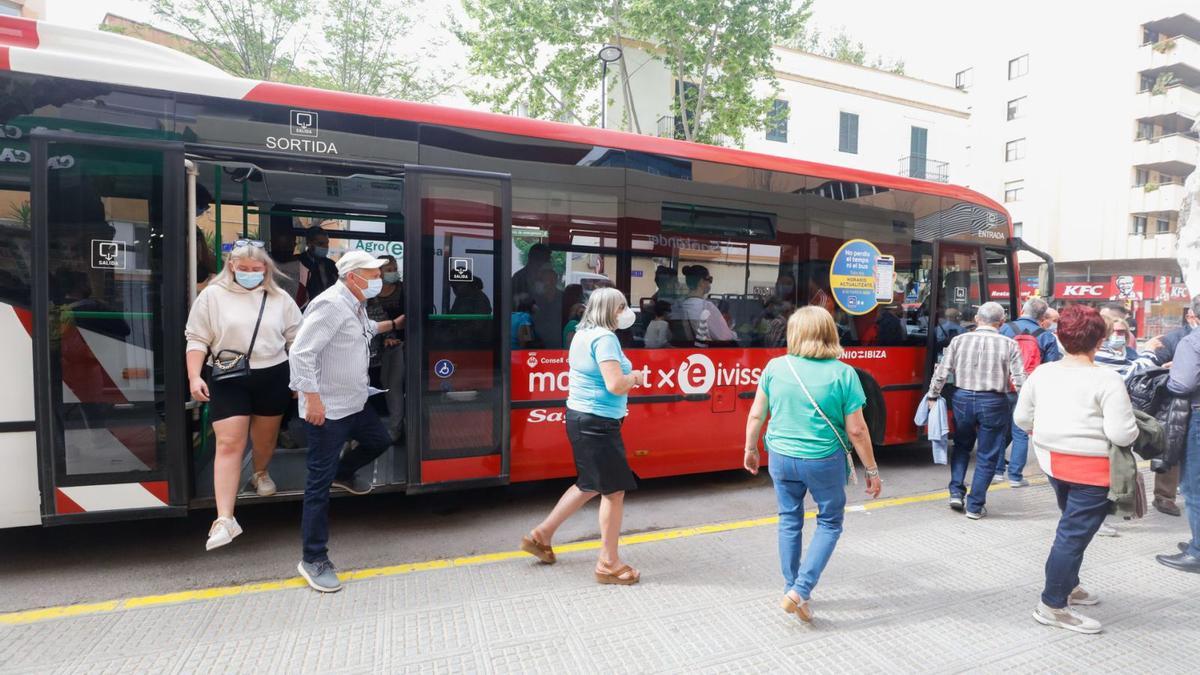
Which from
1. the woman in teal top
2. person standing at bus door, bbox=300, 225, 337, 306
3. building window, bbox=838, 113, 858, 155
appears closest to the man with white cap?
the woman in teal top

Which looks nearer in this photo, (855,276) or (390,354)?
(390,354)

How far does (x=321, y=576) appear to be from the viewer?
3656 mm

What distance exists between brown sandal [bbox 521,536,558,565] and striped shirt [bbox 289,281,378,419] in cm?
133

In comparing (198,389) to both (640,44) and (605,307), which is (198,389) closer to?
(605,307)

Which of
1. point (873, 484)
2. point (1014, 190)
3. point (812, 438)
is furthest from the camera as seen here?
point (1014, 190)

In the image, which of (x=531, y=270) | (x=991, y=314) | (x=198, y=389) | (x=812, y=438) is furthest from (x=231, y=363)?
(x=991, y=314)

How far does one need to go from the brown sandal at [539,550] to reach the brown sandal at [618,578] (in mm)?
386

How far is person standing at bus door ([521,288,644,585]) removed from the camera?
3.66 metres

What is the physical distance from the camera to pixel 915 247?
21.2 feet

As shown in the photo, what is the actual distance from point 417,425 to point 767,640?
2.65 metres

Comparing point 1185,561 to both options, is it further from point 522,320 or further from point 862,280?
point 522,320

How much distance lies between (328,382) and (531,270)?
1.77 metres

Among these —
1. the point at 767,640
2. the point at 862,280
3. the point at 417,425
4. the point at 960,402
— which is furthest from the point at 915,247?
the point at 417,425

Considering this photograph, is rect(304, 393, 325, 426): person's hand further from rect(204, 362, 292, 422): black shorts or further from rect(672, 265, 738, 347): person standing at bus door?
rect(672, 265, 738, 347): person standing at bus door
